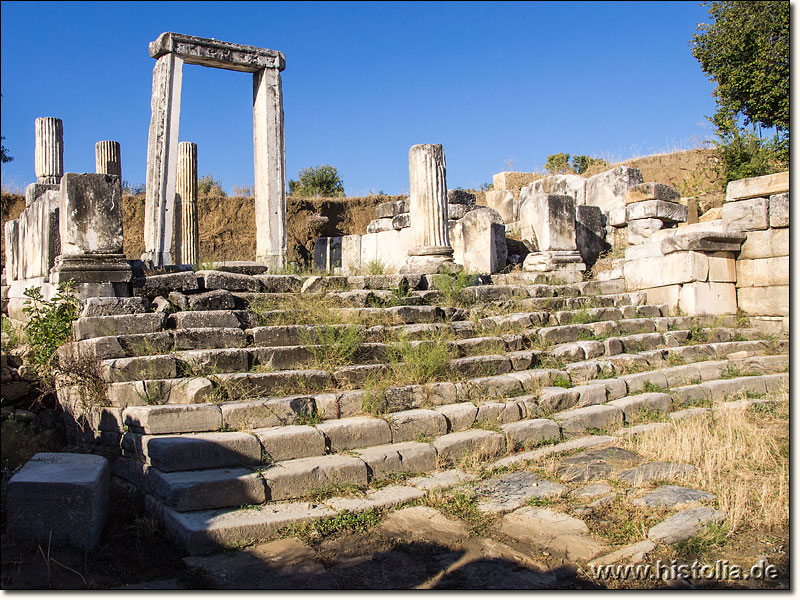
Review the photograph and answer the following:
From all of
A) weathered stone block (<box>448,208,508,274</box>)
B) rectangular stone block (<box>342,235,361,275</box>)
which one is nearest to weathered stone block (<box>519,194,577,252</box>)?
weathered stone block (<box>448,208,508,274</box>)

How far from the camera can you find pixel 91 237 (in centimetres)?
732

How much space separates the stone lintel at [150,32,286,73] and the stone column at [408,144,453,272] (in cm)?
269

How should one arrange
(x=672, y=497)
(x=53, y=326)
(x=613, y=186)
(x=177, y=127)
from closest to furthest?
1. (x=672, y=497)
2. (x=53, y=326)
3. (x=177, y=127)
4. (x=613, y=186)

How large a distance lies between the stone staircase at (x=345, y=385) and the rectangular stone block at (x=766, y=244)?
1.40m

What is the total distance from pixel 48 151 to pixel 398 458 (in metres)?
12.4

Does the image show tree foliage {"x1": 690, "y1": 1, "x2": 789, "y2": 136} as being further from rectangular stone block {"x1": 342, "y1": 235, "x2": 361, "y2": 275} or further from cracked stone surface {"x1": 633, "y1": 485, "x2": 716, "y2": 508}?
cracked stone surface {"x1": 633, "y1": 485, "x2": 716, "y2": 508}

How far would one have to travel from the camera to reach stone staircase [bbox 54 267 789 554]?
4992 millimetres

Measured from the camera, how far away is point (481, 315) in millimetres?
8938

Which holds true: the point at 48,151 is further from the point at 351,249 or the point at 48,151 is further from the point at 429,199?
the point at 429,199

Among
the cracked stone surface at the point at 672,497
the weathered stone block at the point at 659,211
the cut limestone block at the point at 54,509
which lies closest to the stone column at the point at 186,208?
the weathered stone block at the point at 659,211

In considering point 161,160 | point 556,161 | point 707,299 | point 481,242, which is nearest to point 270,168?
point 161,160

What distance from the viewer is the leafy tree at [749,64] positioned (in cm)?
1683

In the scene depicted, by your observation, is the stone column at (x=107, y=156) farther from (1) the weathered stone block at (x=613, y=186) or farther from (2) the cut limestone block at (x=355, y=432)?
(2) the cut limestone block at (x=355, y=432)

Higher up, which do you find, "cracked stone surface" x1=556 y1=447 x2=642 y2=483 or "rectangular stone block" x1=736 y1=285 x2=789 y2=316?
"rectangular stone block" x1=736 y1=285 x2=789 y2=316
